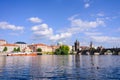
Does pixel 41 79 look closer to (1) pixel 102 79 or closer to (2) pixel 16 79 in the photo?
(2) pixel 16 79

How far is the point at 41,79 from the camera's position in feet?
119

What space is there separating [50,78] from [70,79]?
3.02m

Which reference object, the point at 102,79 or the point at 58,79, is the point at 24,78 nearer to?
the point at 58,79

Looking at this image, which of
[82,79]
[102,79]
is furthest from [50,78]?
[102,79]

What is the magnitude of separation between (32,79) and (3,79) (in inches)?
152

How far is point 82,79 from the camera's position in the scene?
36062 millimetres

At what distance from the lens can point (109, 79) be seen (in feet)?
119

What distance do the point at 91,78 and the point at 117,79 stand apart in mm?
3527

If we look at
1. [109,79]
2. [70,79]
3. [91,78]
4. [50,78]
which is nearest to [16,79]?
[50,78]

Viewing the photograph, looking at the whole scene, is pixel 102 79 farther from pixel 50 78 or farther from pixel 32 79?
pixel 32 79

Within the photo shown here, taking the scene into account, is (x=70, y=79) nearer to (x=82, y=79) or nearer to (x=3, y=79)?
(x=82, y=79)

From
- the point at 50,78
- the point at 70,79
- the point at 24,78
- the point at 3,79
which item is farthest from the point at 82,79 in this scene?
the point at 3,79

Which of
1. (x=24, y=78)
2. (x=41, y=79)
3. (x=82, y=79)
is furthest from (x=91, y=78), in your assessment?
(x=24, y=78)

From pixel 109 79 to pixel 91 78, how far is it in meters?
2.48
